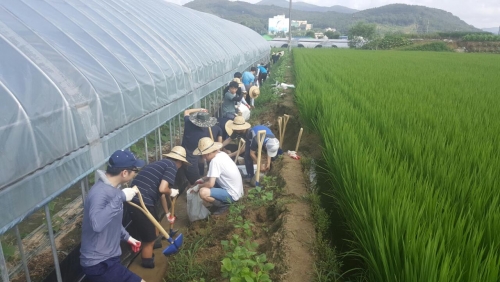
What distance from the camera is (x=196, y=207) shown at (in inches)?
179

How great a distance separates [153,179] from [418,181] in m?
2.49

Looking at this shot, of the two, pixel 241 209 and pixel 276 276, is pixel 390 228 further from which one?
pixel 241 209

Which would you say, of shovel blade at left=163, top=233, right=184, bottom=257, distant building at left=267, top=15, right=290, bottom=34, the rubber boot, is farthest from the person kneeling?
distant building at left=267, top=15, right=290, bottom=34

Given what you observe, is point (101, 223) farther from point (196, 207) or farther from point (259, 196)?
point (259, 196)

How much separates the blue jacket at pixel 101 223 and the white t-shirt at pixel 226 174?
1.48m

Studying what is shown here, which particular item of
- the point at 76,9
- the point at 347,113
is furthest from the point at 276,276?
the point at 76,9

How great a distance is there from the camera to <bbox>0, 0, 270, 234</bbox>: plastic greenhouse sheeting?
242 cm

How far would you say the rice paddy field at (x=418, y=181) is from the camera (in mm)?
1983

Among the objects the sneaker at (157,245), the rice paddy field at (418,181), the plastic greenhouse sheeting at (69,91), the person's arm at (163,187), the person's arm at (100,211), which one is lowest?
the sneaker at (157,245)

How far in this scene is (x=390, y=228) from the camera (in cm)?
230

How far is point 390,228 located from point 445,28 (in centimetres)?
16549

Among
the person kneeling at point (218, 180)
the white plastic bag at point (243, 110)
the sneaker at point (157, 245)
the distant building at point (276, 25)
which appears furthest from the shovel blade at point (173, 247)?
the distant building at point (276, 25)

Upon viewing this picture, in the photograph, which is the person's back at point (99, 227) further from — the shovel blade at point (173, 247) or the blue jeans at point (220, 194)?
the blue jeans at point (220, 194)

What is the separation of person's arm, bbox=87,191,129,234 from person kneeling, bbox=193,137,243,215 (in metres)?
1.56
